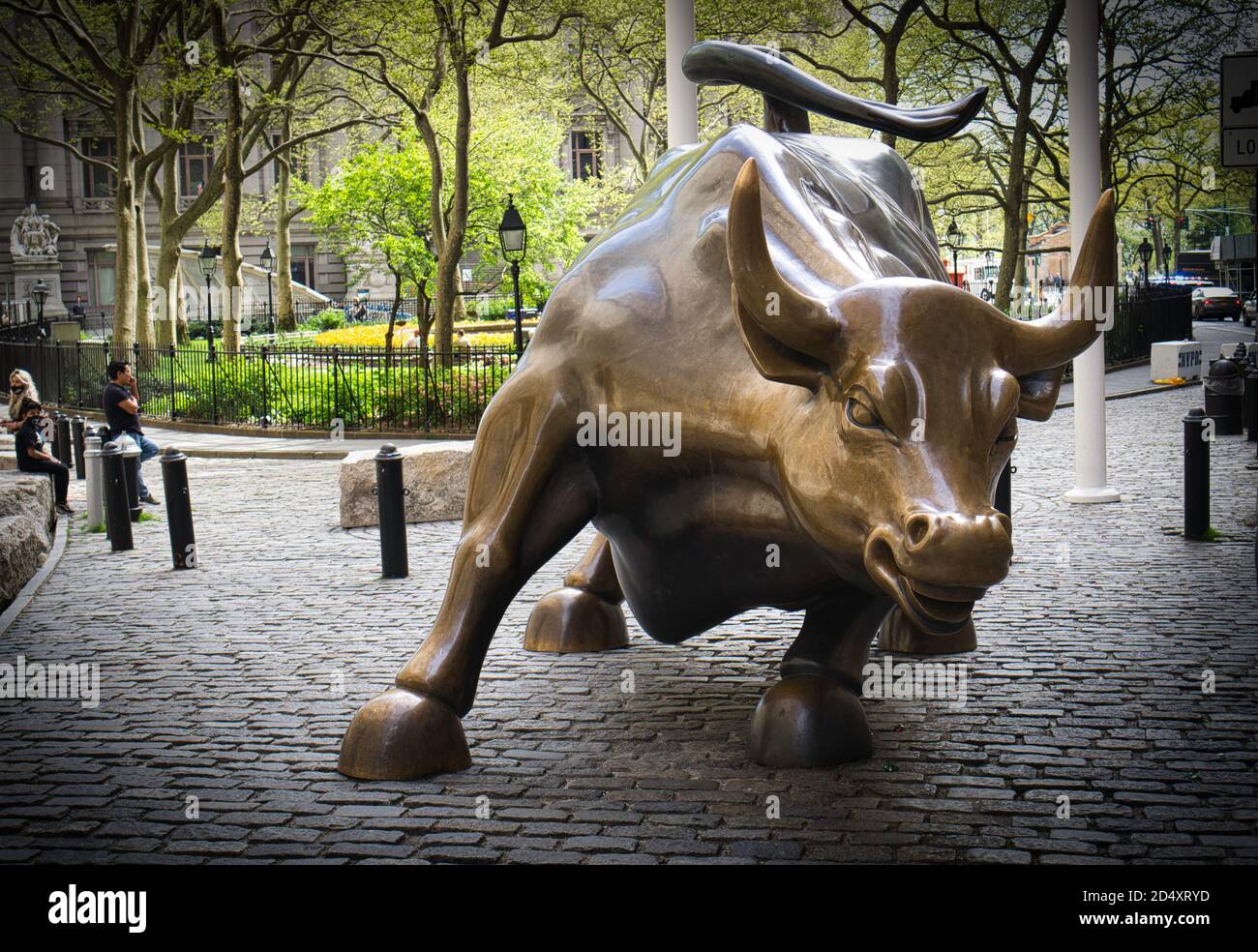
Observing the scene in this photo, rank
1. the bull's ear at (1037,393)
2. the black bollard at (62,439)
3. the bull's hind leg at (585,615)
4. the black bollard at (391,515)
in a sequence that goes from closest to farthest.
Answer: the bull's ear at (1037,393) → the bull's hind leg at (585,615) → the black bollard at (391,515) → the black bollard at (62,439)

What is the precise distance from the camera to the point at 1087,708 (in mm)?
6266

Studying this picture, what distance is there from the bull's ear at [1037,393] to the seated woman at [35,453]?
435 inches

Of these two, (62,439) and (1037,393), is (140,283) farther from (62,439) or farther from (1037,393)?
(1037,393)

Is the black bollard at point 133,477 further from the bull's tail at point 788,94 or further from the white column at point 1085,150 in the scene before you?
the white column at point 1085,150

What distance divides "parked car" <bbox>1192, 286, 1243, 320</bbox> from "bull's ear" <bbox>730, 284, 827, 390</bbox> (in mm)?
58273

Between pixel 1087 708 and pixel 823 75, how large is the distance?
2884cm

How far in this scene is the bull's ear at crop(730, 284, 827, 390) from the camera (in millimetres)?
4371

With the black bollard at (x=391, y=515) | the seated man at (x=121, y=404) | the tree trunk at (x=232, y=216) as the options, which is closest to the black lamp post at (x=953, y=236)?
the tree trunk at (x=232, y=216)

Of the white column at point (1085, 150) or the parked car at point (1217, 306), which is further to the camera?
the parked car at point (1217, 306)

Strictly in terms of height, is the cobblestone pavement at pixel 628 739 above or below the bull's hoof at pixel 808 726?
below

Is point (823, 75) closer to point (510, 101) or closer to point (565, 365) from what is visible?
point (510, 101)

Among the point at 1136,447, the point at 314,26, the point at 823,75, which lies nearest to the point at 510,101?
the point at 823,75

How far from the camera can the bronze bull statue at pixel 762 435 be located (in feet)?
13.7

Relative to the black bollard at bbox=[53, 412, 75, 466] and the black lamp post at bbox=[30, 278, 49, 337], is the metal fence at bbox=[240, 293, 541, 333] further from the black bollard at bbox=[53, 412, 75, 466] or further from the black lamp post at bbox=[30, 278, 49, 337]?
the black bollard at bbox=[53, 412, 75, 466]
